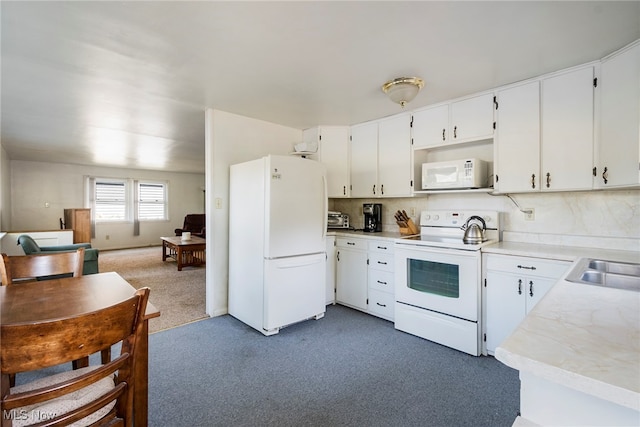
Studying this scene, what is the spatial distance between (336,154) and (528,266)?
2413 mm

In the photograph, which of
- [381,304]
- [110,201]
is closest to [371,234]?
[381,304]

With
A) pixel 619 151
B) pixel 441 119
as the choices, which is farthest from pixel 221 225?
pixel 619 151

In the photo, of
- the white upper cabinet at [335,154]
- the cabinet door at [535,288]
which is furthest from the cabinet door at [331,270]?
the cabinet door at [535,288]

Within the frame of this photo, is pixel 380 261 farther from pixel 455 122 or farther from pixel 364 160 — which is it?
pixel 455 122

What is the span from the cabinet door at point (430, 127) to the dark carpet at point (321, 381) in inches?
77.7

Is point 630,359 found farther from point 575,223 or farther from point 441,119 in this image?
point 441,119

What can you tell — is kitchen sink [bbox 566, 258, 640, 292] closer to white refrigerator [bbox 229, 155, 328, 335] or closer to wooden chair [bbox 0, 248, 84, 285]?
white refrigerator [bbox 229, 155, 328, 335]

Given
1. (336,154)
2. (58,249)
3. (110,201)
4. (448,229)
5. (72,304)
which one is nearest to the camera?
(72,304)

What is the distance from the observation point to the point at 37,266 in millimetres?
1840

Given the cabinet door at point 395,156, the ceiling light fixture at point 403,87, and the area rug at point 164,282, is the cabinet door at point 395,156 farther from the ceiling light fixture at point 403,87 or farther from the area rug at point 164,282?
the area rug at point 164,282

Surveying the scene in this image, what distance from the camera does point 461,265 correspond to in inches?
96.5

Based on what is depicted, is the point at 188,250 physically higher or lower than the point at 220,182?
lower

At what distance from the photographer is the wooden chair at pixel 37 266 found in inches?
67.4

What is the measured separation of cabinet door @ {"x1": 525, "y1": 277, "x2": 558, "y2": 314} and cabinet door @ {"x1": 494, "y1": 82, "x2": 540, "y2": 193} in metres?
0.76
